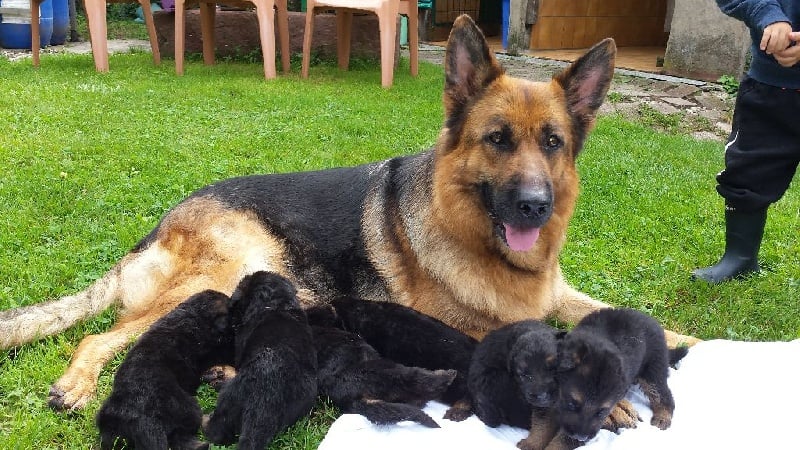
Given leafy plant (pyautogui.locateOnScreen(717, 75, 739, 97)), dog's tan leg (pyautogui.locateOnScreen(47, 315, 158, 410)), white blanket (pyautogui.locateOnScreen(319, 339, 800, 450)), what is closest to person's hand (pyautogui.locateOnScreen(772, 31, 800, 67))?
white blanket (pyautogui.locateOnScreen(319, 339, 800, 450))

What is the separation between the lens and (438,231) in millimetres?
3676

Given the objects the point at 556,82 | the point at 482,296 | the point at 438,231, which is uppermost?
the point at 556,82

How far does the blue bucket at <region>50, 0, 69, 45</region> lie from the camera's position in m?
14.6

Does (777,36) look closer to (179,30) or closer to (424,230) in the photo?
(424,230)

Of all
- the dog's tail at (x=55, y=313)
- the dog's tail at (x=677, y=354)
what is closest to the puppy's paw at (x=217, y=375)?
the dog's tail at (x=55, y=313)

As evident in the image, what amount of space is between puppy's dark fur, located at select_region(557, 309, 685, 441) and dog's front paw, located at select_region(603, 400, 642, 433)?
4.8 inches

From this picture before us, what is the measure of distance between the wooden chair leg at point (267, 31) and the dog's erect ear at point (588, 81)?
25.2ft

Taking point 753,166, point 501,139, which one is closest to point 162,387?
point 501,139

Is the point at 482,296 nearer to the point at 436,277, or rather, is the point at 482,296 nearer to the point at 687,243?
the point at 436,277

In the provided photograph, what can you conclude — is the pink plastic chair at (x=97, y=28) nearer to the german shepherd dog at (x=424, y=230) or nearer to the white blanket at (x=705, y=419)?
the german shepherd dog at (x=424, y=230)

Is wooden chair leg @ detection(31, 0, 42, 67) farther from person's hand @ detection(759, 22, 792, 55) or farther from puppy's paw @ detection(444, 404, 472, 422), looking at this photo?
person's hand @ detection(759, 22, 792, 55)

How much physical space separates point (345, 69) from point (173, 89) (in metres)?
3.72

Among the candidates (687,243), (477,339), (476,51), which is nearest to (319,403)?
(477,339)

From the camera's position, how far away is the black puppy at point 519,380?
8.77ft
